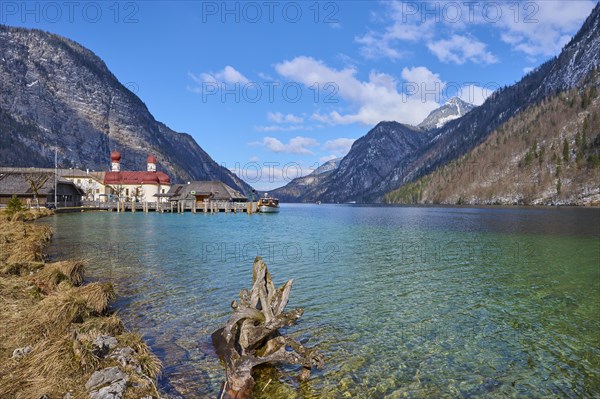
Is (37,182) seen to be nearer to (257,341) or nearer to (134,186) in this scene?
(134,186)

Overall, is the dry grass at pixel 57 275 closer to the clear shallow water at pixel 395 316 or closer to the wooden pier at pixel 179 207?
the clear shallow water at pixel 395 316

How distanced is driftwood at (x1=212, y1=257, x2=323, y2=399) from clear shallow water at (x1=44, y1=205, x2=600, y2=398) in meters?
0.46

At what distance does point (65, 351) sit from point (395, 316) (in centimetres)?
1223

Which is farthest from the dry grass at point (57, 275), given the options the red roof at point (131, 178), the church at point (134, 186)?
the red roof at point (131, 178)

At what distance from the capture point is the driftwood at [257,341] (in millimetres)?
9703

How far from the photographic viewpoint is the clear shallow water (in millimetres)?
10289

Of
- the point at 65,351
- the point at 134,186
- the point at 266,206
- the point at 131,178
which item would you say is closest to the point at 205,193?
the point at 266,206

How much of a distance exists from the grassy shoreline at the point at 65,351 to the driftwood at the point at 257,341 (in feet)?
6.71

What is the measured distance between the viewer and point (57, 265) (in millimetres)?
18641

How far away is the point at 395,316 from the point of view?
1602cm

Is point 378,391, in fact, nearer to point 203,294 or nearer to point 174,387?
point 174,387

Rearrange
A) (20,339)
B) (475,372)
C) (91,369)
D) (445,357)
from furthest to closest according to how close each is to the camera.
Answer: (445,357) → (475,372) → (20,339) → (91,369)

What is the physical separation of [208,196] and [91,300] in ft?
392

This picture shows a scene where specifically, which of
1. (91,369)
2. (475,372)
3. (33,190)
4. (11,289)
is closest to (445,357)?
(475,372)
